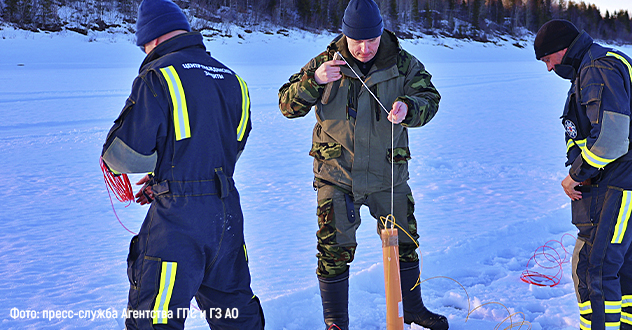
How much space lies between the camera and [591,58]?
2189 millimetres

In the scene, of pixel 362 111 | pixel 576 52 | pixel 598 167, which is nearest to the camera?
pixel 598 167

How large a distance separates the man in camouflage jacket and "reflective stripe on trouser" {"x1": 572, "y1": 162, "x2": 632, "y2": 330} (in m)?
0.80

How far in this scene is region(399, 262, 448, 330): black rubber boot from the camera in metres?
2.70

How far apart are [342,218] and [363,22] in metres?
0.96

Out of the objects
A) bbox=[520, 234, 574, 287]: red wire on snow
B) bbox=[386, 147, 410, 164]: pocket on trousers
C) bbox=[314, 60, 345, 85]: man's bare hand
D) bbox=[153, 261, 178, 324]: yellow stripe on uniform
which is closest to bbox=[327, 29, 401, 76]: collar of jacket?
bbox=[314, 60, 345, 85]: man's bare hand

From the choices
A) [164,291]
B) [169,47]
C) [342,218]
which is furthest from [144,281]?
[342,218]

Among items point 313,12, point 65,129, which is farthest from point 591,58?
point 313,12

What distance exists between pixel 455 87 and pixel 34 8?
2239 centimetres

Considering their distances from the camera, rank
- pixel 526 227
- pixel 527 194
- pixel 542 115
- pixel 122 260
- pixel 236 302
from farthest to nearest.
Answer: pixel 542 115 → pixel 527 194 → pixel 526 227 → pixel 122 260 → pixel 236 302

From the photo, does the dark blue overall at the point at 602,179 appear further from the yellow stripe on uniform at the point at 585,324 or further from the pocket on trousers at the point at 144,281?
the pocket on trousers at the point at 144,281

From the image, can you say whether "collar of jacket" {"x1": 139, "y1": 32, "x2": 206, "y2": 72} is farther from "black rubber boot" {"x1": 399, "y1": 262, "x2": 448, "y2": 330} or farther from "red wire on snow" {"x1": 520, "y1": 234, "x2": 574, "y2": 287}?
"red wire on snow" {"x1": 520, "y1": 234, "x2": 574, "y2": 287}

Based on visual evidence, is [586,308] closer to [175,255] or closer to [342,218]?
[342,218]

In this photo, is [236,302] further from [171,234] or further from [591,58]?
[591,58]

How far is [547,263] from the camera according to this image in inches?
144
